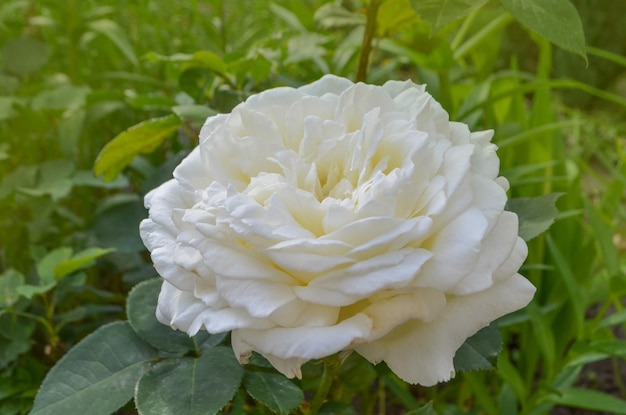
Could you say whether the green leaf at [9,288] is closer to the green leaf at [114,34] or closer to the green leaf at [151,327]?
the green leaf at [151,327]

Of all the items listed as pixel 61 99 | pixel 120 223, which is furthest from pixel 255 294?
pixel 61 99

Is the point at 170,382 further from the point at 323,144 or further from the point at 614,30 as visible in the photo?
the point at 614,30

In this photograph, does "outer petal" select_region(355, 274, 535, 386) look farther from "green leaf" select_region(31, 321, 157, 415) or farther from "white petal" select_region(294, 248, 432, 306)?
"green leaf" select_region(31, 321, 157, 415)

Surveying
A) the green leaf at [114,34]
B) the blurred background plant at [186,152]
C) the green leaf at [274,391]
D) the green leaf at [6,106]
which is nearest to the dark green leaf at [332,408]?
the blurred background plant at [186,152]

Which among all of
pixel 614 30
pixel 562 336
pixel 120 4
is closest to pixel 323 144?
pixel 562 336

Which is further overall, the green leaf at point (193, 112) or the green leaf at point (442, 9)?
the green leaf at point (193, 112)

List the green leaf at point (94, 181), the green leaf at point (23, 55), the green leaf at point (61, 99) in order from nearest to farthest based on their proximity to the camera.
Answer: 1. the green leaf at point (94, 181)
2. the green leaf at point (61, 99)
3. the green leaf at point (23, 55)
